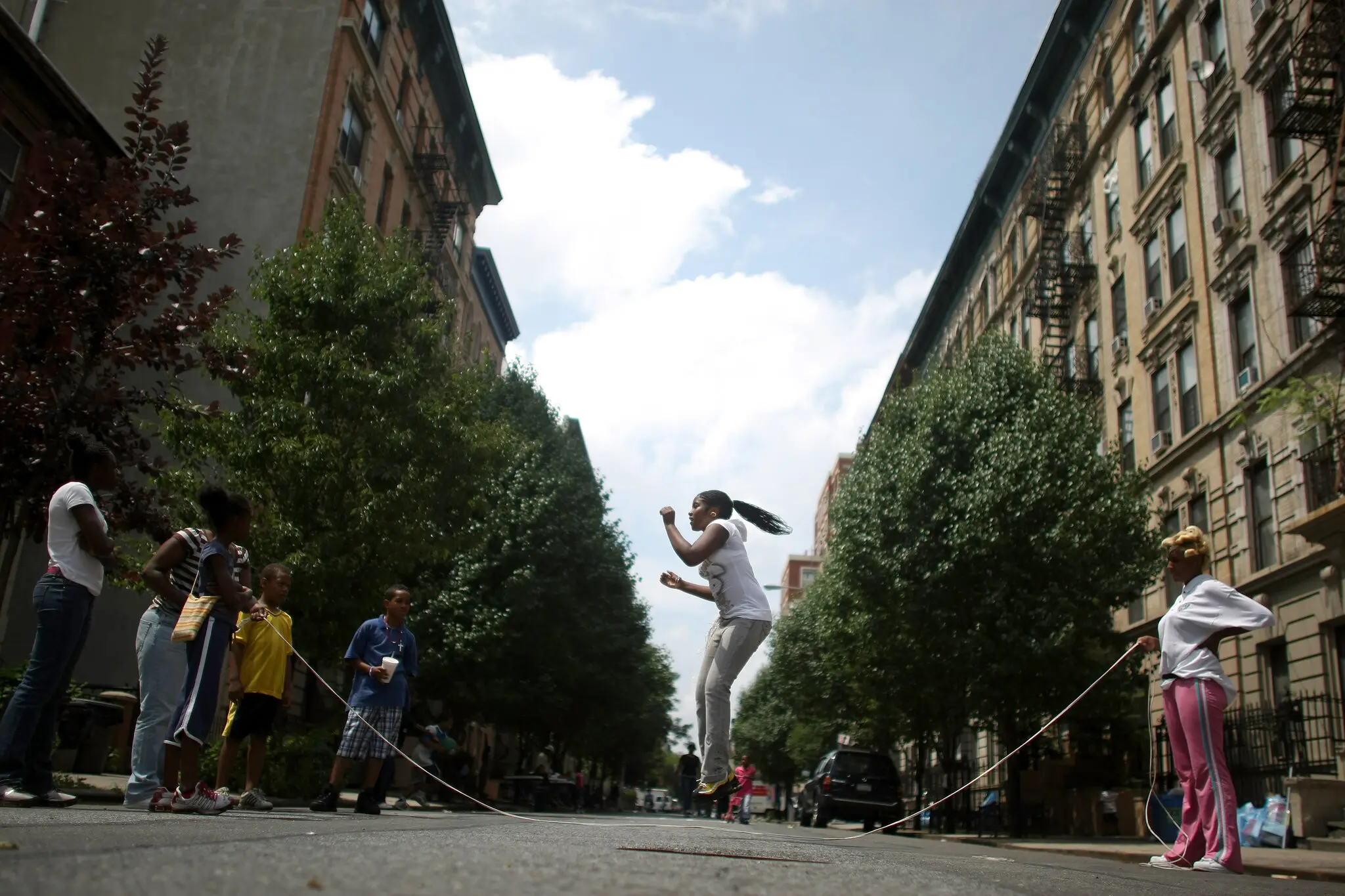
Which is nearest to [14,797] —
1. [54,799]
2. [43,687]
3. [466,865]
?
[54,799]

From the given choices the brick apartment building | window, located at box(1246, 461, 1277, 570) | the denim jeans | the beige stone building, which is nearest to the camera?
the denim jeans

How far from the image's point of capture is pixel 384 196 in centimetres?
3238

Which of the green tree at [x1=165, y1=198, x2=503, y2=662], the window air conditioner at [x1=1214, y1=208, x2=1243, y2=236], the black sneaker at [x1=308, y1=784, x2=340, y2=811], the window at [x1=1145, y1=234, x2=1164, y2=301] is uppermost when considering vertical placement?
the window at [x1=1145, y1=234, x2=1164, y2=301]

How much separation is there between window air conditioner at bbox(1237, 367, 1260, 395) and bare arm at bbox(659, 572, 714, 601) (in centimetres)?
1883

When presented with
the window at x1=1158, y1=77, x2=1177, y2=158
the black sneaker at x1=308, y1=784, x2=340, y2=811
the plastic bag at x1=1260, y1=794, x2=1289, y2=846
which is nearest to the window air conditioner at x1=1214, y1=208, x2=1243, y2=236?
the window at x1=1158, y1=77, x2=1177, y2=158

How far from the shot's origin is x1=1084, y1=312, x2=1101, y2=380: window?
31.5 meters

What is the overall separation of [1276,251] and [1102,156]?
36.2 feet

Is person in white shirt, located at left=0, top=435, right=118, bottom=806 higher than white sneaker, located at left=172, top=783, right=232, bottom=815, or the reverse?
person in white shirt, located at left=0, top=435, right=118, bottom=806

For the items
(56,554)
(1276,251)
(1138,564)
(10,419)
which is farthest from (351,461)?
(1276,251)

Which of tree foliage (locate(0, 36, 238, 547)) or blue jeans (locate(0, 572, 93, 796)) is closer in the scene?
blue jeans (locate(0, 572, 93, 796))

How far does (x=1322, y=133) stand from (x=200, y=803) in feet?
67.4

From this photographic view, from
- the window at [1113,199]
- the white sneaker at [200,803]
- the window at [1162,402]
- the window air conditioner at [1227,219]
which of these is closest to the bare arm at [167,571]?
the white sneaker at [200,803]

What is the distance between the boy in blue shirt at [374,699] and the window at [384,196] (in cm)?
2323

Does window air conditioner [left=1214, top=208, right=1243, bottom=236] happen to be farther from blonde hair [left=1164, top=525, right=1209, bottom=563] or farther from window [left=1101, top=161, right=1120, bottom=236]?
blonde hair [left=1164, top=525, right=1209, bottom=563]
